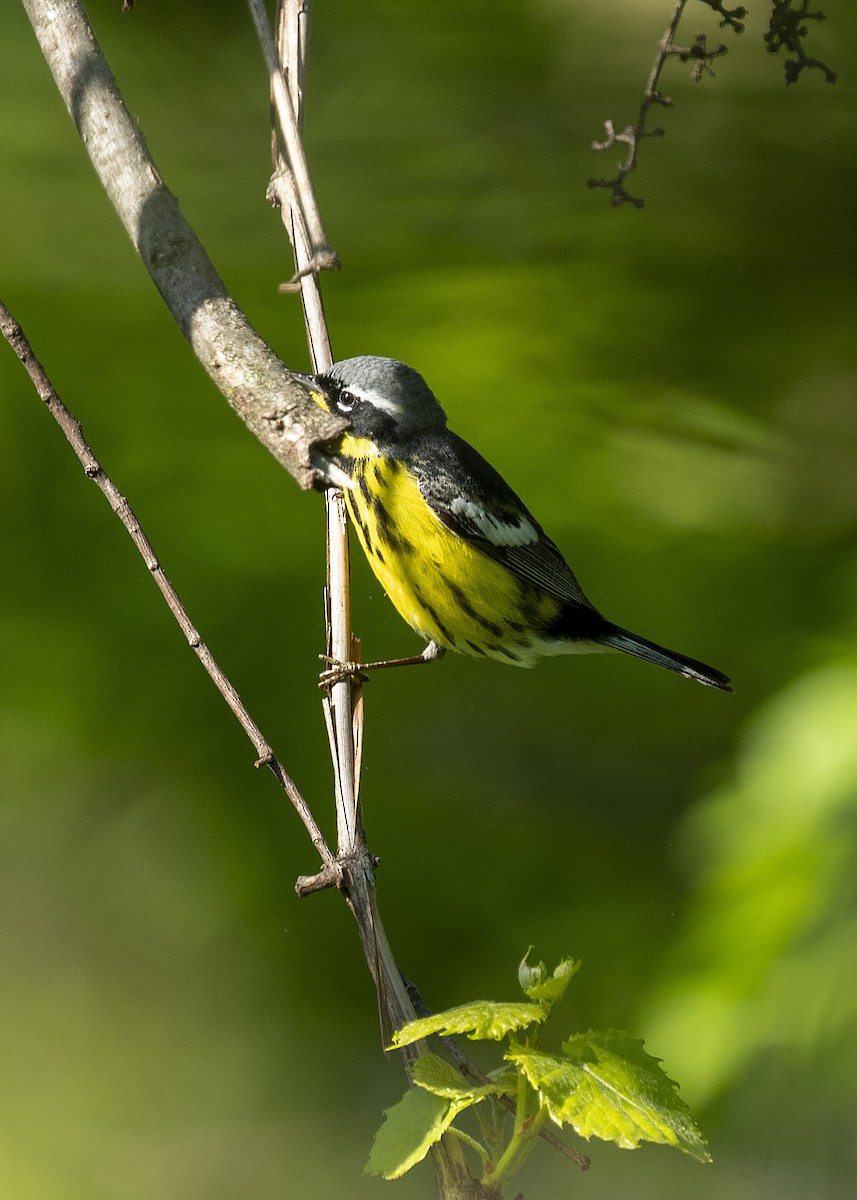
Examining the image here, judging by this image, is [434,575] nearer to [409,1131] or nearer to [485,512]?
[485,512]

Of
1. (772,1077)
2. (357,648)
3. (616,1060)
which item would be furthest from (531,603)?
(616,1060)

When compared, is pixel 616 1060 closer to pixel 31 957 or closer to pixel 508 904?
pixel 508 904

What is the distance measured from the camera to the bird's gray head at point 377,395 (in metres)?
0.91

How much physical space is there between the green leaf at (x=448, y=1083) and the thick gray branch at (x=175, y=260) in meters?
0.33

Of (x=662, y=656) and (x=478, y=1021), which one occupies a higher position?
(x=662, y=656)

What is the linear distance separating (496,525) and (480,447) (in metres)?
0.53

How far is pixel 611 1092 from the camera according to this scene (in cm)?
49

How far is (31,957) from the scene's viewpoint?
232 cm

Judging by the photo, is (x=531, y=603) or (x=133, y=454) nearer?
(x=531, y=603)

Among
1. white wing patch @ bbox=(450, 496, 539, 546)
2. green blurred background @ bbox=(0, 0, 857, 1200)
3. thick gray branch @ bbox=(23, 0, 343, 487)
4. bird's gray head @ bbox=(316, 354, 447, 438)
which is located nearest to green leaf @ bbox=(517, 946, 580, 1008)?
thick gray branch @ bbox=(23, 0, 343, 487)

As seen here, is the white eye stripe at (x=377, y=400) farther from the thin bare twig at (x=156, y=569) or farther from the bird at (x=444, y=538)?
the thin bare twig at (x=156, y=569)

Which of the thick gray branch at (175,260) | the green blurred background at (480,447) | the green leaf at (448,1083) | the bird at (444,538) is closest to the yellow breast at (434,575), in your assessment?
the bird at (444,538)

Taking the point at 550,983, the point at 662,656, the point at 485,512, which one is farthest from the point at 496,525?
the point at 550,983

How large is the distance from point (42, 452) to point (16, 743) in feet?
1.77
